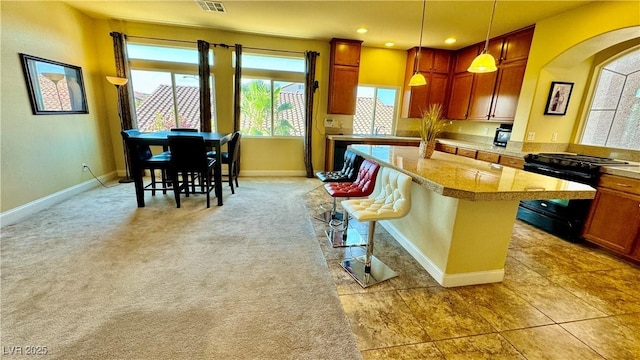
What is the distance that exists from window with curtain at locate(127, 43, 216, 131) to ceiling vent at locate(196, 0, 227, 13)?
1.14m

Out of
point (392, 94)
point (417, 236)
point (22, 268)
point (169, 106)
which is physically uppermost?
point (392, 94)

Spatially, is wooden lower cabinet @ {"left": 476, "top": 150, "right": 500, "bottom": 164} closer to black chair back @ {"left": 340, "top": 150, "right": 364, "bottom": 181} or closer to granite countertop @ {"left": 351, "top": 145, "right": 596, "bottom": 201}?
granite countertop @ {"left": 351, "top": 145, "right": 596, "bottom": 201}

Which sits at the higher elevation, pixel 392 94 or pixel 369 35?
pixel 369 35

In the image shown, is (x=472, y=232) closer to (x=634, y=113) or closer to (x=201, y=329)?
(x=201, y=329)

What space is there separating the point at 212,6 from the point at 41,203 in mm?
3372

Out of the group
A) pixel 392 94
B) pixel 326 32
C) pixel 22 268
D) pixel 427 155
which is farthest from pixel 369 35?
pixel 22 268

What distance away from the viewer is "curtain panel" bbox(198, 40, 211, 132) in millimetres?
4523

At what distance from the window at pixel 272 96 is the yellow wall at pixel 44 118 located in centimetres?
241

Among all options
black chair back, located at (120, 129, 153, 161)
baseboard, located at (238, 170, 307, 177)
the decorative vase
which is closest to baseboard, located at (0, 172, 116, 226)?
black chair back, located at (120, 129, 153, 161)

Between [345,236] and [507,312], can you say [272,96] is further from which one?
[507,312]

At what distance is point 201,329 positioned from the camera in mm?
1573

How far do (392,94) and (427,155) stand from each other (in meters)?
3.30

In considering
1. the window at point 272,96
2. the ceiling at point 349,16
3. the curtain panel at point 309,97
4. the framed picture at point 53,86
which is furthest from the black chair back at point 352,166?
the framed picture at point 53,86

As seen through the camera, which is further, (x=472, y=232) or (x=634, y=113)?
(x=634, y=113)
